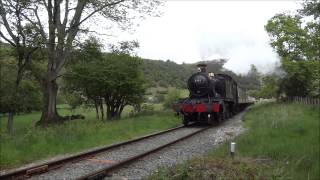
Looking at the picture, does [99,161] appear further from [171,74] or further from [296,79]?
[171,74]

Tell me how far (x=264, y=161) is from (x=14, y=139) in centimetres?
796

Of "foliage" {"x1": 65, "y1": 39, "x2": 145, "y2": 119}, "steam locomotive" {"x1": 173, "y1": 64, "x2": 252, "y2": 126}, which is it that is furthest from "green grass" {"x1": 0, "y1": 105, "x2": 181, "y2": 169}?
"foliage" {"x1": 65, "y1": 39, "x2": 145, "y2": 119}

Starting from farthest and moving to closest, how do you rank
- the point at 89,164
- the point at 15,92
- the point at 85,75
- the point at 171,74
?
the point at 171,74
the point at 85,75
the point at 15,92
the point at 89,164

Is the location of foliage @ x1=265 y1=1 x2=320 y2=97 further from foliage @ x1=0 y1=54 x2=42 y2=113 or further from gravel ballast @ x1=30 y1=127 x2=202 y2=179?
gravel ballast @ x1=30 y1=127 x2=202 y2=179

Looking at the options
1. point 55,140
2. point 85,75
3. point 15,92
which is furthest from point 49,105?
point 55,140

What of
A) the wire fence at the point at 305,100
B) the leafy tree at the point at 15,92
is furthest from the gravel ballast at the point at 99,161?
the wire fence at the point at 305,100

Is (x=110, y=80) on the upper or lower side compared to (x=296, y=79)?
lower

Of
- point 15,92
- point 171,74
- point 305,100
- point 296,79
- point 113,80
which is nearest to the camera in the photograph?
point 15,92

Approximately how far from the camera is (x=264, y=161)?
11281mm

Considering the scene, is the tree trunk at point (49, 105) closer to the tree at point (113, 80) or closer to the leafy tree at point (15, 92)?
the leafy tree at point (15, 92)

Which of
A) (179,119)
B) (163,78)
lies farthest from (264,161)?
(163,78)

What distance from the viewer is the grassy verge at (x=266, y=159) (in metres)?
8.34

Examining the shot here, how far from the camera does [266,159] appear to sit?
1159 cm

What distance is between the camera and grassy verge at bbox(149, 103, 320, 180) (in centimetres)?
834
